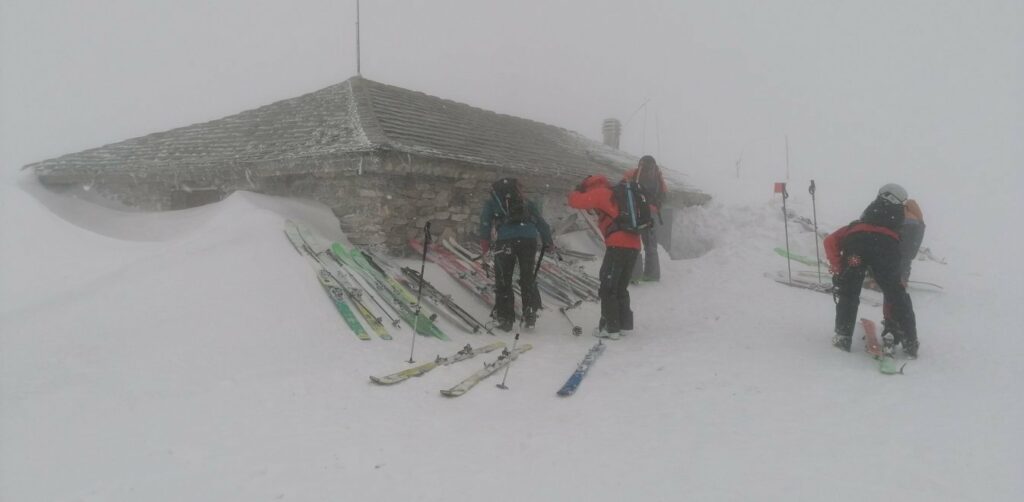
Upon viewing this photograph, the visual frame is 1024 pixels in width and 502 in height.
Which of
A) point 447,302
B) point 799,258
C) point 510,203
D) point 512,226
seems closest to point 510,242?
point 512,226

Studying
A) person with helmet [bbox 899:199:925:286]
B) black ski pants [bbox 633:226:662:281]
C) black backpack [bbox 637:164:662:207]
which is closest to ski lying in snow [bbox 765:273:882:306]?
person with helmet [bbox 899:199:925:286]

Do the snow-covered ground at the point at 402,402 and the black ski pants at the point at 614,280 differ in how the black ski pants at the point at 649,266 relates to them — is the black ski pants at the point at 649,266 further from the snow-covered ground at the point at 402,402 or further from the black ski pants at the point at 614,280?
the black ski pants at the point at 614,280

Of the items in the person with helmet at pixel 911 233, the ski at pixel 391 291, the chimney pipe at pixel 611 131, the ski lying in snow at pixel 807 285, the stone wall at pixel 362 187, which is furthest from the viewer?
the chimney pipe at pixel 611 131

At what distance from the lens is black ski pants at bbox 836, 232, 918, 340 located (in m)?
4.90

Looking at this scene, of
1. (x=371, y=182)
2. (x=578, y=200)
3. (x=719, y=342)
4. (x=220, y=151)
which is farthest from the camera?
(x=220, y=151)

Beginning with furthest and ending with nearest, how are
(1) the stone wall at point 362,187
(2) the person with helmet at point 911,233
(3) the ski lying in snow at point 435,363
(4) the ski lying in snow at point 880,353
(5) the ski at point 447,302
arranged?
(1) the stone wall at point 362,187
(2) the person with helmet at point 911,233
(5) the ski at point 447,302
(4) the ski lying in snow at point 880,353
(3) the ski lying in snow at point 435,363

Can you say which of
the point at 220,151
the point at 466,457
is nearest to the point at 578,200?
the point at 466,457

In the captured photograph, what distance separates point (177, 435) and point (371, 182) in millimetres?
4460

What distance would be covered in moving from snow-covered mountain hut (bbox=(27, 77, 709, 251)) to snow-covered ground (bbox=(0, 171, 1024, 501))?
118cm

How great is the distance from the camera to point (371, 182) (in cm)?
698

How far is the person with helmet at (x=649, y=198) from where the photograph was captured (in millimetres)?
7312

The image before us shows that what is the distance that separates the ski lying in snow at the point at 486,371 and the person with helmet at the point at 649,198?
2.13m

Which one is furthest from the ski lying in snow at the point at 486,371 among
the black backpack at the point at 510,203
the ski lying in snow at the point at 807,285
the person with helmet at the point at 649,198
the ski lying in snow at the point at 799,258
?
the ski lying in snow at the point at 799,258

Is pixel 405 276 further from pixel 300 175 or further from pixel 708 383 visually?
pixel 708 383
